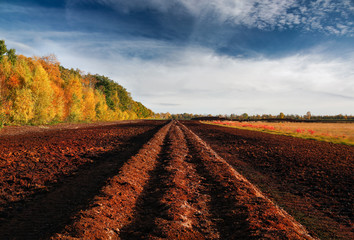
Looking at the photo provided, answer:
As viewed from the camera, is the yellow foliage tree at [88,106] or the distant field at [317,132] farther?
the yellow foliage tree at [88,106]

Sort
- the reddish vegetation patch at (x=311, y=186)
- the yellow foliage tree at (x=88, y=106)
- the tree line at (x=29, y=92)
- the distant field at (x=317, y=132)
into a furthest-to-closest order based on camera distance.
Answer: the yellow foliage tree at (x=88, y=106)
the tree line at (x=29, y=92)
the distant field at (x=317, y=132)
the reddish vegetation patch at (x=311, y=186)

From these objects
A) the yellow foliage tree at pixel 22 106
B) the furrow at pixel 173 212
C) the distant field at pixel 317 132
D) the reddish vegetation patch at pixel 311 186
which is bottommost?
the reddish vegetation patch at pixel 311 186

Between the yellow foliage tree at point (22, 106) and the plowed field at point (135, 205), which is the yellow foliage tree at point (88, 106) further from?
the plowed field at point (135, 205)

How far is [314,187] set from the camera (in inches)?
319

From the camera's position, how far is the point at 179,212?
5188 mm

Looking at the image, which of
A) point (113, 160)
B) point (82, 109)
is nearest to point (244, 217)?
point (113, 160)

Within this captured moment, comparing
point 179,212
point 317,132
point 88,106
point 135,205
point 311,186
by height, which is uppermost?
point 88,106

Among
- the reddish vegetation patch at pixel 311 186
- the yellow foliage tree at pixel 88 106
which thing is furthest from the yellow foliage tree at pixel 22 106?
the reddish vegetation patch at pixel 311 186

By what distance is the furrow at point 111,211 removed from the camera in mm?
4061

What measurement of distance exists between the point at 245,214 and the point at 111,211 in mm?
3578

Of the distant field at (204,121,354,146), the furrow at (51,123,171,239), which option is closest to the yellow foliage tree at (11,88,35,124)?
the furrow at (51,123,171,239)

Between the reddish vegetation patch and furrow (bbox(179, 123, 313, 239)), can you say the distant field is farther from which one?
furrow (bbox(179, 123, 313, 239))

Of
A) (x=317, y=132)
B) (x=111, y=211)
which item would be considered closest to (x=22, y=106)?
(x=111, y=211)

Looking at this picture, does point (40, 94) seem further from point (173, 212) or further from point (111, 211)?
point (173, 212)
